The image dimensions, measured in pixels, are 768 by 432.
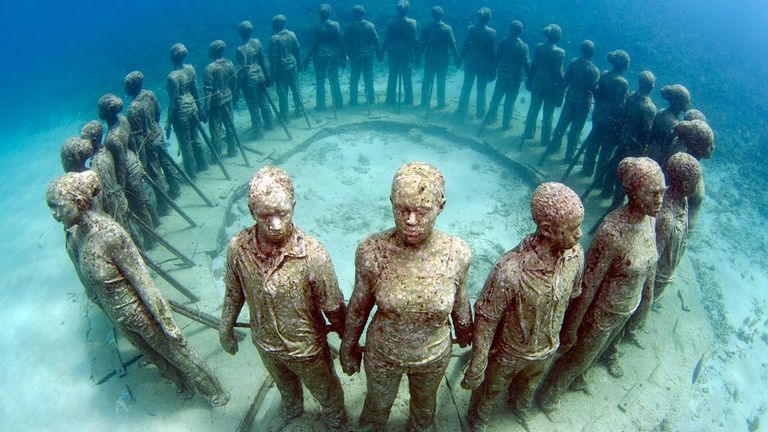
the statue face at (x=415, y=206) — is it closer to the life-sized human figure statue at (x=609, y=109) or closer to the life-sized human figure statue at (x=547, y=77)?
the life-sized human figure statue at (x=609, y=109)

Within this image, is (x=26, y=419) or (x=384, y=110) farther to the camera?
(x=384, y=110)

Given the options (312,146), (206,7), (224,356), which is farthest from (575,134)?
(206,7)

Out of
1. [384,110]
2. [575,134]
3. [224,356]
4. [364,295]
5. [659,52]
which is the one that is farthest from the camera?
[659,52]

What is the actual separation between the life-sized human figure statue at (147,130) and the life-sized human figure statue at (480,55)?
26.7 ft

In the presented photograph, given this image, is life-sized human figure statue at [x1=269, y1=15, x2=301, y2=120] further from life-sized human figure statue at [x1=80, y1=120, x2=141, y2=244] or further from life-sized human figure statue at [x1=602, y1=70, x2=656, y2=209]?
life-sized human figure statue at [x1=602, y1=70, x2=656, y2=209]

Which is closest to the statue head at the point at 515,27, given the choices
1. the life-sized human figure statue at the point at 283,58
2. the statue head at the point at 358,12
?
the statue head at the point at 358,12

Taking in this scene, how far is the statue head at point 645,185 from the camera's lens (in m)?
3.54

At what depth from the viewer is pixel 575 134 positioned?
10391 millimetres

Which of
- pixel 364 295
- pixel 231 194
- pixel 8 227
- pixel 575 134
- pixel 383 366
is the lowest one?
pixel 8 227

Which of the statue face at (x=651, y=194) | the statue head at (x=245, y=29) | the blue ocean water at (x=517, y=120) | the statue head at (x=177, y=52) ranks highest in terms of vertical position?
the statue face at (x=651, y=194)

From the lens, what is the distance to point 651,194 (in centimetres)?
354

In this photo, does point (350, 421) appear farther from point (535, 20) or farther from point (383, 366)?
point (535, 20)

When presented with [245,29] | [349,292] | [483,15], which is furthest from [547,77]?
[245,29]

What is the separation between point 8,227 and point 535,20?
22721 mm
